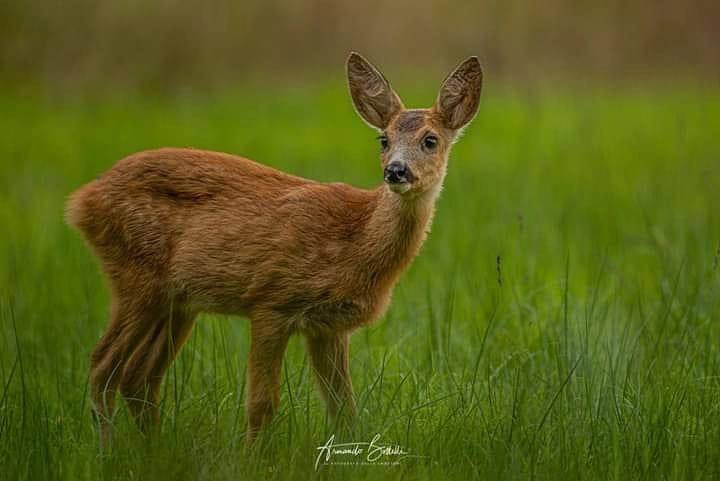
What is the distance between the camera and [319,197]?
16.7 ft

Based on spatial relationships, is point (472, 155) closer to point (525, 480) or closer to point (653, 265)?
point (653, 265)

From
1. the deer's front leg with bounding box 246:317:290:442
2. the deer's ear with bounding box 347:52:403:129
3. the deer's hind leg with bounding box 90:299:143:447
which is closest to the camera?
the deer's front leg with bounding box 246:317:290:442

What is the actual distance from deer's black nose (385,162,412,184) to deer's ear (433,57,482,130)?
48cm

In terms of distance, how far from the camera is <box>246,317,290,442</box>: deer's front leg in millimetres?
4676

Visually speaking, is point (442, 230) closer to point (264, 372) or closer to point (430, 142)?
point (430, 142)

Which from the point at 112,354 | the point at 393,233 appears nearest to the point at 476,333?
the point at 393,233

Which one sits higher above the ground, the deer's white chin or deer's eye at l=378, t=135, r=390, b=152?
deer's eye at l=378, t=135, r=390, b=152

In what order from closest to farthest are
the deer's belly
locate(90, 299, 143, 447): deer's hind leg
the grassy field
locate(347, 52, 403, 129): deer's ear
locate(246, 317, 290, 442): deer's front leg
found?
1. the grassy field
2. locate(246, 317, 290, 442): deer's front leg
3. the deer's belly
4. locate(90, 299, 143, 447): deer's hind leg
5. locate(347, 52, 403, 129): deer's ear

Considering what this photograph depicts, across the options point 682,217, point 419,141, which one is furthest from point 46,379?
point 682,217

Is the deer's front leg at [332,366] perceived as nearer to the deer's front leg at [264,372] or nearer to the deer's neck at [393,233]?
the deer's front leg at [264,372]

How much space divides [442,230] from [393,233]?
10.3 ft
